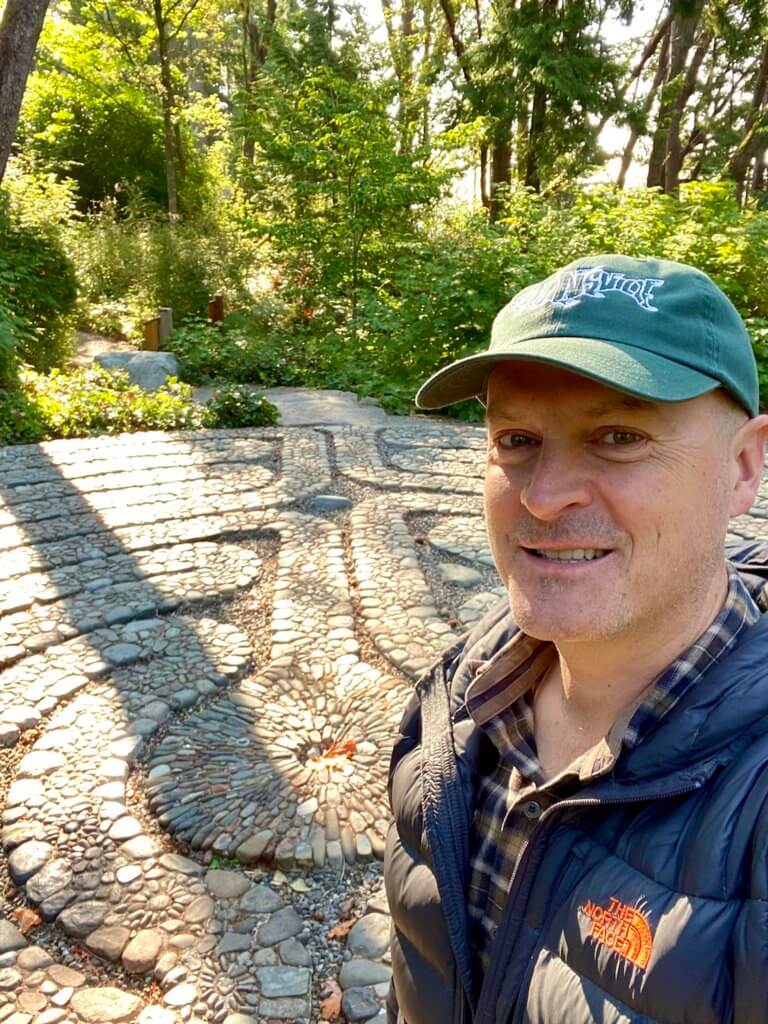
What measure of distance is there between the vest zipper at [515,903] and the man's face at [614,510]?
0.72ft

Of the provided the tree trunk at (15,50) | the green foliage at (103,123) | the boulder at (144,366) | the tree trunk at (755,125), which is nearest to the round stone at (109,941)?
the tree trunk at (15,50)

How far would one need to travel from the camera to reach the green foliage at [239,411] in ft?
25.0

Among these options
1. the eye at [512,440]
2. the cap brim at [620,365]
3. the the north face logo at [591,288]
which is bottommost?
the eye at [512,440]

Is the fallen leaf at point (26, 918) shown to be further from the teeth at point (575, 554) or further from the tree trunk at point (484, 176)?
the tree trunk at point (484, 176)

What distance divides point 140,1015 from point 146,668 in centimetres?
156

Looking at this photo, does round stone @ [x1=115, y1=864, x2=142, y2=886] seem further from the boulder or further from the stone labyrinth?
the boulder

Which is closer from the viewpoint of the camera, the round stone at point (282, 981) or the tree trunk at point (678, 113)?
the round stone at point (282, 981)

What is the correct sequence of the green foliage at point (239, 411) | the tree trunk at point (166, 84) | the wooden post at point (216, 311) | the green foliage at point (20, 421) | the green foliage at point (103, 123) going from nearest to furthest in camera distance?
1. the green foliage at point (20, 421)
2. the green foliage at point (239, 411)
3. the wooden post at point (216, 311)
4. the tree trunk at point (166, 84)
5. the green foliage at point (103, 123)

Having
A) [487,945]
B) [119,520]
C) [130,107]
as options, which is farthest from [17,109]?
[130,107]

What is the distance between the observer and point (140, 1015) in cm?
179

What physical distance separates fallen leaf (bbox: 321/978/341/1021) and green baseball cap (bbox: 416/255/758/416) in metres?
1.54

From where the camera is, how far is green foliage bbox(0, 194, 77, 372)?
999cm

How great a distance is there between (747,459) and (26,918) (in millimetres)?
2050

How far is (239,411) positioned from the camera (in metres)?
7.63
